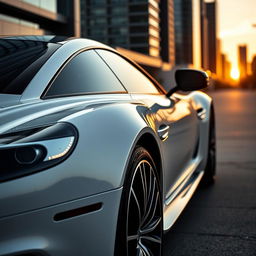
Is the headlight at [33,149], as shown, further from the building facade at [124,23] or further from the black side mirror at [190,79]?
the building facade at [124,23]

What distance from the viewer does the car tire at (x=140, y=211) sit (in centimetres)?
200

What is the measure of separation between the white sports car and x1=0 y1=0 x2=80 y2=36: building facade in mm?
25138

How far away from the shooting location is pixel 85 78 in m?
2.63

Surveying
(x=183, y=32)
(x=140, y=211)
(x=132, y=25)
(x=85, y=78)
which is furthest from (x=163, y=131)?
(x=183, y=32)

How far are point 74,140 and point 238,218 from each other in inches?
92.6

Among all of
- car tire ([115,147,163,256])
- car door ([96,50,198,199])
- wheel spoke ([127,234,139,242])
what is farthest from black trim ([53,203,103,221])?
car door ([96,50,198,199])

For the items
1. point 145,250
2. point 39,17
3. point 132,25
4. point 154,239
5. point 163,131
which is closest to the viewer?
point 145,250

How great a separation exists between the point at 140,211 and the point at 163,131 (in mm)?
690

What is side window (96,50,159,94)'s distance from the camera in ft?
9.97

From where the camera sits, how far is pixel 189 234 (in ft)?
11.2

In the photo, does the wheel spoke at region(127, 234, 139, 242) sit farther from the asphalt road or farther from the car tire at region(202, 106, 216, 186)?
the car tire at region(202, 106, 216, 186)

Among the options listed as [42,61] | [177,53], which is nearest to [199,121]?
[42,61]

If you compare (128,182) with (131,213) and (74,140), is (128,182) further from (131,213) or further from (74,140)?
(74,140)

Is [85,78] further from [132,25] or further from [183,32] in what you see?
[183,32]
